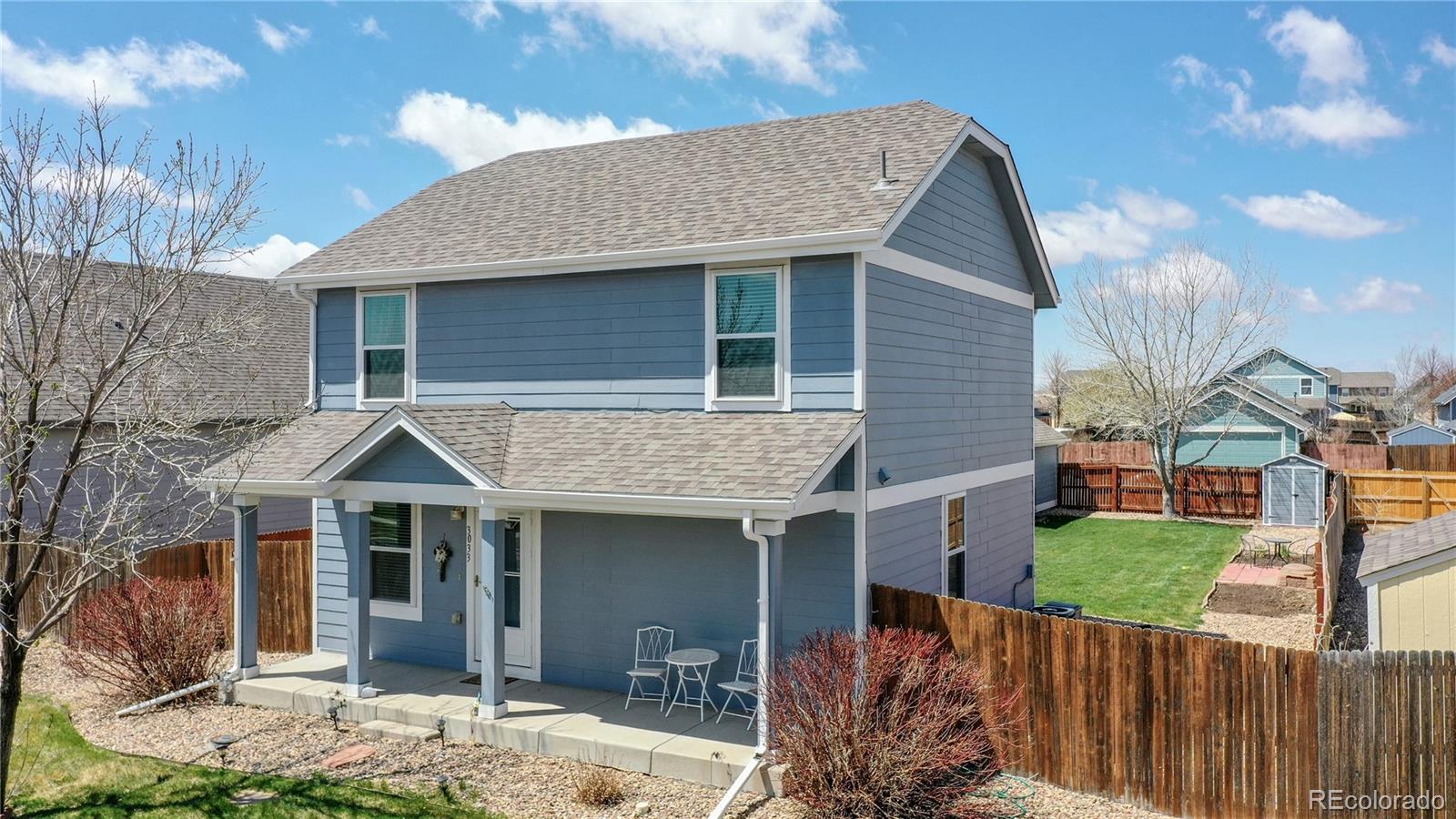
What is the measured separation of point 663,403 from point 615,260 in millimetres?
1713

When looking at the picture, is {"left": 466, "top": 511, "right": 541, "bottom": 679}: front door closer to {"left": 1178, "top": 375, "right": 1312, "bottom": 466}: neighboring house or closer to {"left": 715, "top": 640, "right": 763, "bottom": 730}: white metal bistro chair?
{"left": 715, "top": 640, "right": 763, "bottom": 730}: white metal bistro chair

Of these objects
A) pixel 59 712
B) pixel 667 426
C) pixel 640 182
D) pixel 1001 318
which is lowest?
pixel 59 712

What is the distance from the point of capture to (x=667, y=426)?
10.5 metres

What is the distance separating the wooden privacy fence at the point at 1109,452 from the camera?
120ft

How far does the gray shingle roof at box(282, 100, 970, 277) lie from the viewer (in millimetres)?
10625

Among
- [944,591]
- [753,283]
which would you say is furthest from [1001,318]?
[753,283]

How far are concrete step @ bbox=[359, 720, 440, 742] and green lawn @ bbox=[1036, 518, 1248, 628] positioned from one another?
11045 mm

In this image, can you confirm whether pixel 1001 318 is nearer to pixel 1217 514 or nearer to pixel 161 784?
pixel 161 784

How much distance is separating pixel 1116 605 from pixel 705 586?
→ 949cm

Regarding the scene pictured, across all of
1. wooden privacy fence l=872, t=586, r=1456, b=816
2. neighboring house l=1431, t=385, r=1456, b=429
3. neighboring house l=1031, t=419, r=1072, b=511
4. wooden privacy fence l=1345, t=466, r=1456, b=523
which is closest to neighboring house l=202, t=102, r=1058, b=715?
wooden privacy fence l=872, t=586, r=1456, b=816

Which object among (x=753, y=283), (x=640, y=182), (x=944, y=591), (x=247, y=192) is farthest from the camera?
(x=640, y=182)

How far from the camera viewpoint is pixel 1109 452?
122 feet

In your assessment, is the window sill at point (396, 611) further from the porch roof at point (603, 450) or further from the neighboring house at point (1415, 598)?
the neighboring house at point (1415, 598)

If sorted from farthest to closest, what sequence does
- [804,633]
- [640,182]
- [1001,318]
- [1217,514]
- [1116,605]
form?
1. [1217,514]
2. [1116,605]
3. [1001,318]
4. [640,182]
5. [804,633]
